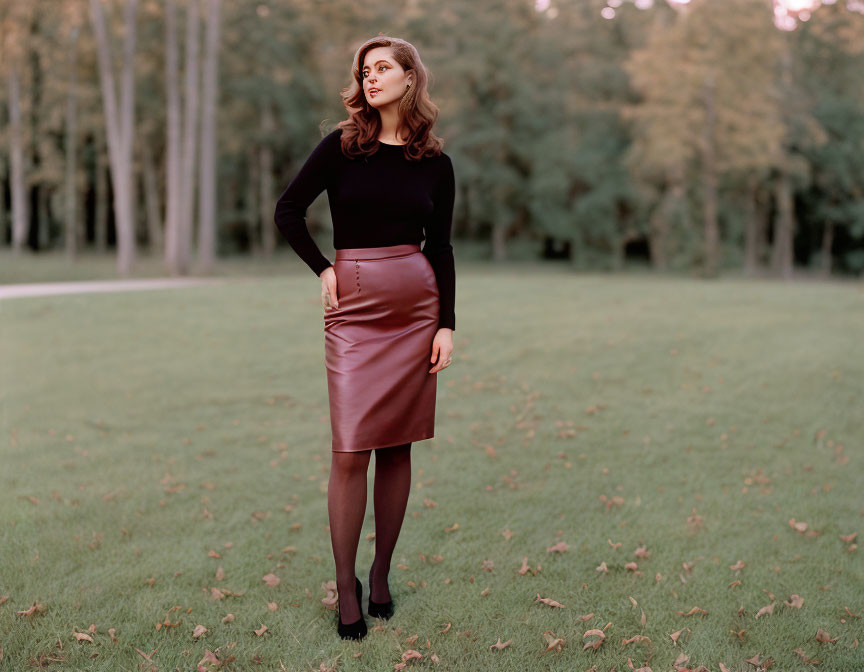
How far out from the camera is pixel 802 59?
3659cm

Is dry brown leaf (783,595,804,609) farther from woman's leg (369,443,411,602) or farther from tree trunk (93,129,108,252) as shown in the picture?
tree trunk (93,129,108,252)

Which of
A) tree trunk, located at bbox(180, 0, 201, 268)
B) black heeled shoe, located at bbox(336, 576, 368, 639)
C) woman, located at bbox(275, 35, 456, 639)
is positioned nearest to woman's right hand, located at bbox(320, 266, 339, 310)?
woman, located at bbox(275, 35, 456, 639)

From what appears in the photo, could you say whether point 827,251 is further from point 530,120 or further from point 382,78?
point 382,78

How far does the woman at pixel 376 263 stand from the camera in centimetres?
313

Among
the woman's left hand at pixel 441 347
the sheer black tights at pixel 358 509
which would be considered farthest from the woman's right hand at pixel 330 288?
the sheer black tights at pixel 358 509

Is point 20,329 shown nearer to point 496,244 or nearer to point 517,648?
point 517,648

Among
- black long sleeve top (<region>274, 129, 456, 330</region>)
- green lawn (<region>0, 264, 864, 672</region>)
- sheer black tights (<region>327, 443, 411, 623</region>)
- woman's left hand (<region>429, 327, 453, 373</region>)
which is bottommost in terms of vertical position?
green lawn (<region>0, 264, 864, 672</region>)

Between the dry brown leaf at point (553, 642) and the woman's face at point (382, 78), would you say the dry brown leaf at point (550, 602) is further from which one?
the woman's face at point (382, 78)

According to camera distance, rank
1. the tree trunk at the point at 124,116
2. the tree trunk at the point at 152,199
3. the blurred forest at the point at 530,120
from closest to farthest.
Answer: the tree trunk at the point at 124,116
the blurred forest at the point at 530,120
the tree trunk at the point at 152,199

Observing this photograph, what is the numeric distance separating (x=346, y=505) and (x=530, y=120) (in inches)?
1376

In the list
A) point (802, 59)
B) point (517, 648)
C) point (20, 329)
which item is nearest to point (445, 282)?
point (517, 648)

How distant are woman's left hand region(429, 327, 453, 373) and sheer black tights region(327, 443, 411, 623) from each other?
0.40 meters

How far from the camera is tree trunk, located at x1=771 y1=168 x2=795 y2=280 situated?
32.1 metres

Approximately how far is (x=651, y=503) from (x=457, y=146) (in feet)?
103
